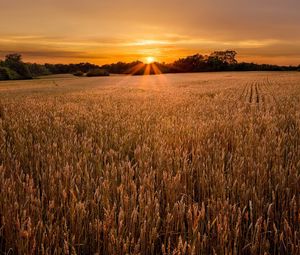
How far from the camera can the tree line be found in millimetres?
68375

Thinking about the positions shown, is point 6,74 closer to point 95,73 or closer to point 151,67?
point 95,73

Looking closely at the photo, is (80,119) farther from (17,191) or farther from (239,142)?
(17,191)

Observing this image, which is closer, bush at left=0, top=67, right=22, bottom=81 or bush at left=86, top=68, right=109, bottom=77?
bush at left=0, top=67, right=22, bottom=81

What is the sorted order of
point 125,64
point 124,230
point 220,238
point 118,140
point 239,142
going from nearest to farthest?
1. point 220,238
2. point 124,230
3. point 239,142
4. point 118,140
5. point 125,64

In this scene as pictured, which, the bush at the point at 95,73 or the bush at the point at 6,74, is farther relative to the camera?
the bush at the point at 95,73

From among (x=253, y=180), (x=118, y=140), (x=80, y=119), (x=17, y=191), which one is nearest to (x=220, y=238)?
(x=253, y=180)

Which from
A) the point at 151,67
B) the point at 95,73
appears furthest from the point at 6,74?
the point at 151,67

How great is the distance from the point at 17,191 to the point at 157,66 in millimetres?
82228

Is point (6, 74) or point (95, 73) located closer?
point (6, 74)

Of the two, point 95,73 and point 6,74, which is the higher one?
point 95,73

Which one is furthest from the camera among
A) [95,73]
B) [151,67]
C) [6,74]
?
[151,67]

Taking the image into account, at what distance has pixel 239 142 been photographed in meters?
4.51

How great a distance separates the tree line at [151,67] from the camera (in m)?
68.4

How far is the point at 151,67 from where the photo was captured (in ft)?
261
